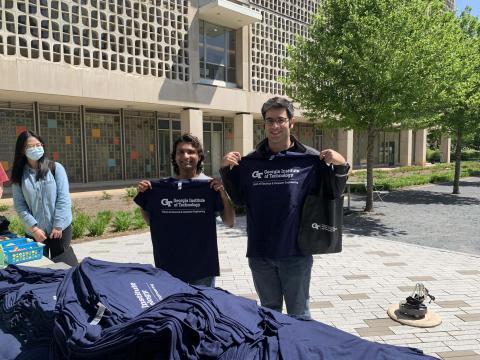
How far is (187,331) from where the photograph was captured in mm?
1284

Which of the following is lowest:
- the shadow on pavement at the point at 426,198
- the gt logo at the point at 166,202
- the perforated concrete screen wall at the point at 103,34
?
the shadow on pavement at the point at 426,198

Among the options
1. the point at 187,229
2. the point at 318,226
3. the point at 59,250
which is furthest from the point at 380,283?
the point at 59,250

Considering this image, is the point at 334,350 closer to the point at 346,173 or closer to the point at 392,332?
the point at 346,173

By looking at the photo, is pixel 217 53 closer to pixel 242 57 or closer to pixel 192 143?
pixel 242 57

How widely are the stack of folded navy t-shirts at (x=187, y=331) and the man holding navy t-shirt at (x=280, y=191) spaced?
3.53 feet

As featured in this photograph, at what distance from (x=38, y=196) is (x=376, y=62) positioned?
8.16 meters

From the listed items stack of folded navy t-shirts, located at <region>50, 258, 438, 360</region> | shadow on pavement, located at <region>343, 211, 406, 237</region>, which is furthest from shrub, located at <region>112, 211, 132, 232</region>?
stack of folded navy t-shirts, located at <region>50, 258, 438, 360</region>

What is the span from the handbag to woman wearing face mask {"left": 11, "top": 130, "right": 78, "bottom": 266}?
2.48 metres

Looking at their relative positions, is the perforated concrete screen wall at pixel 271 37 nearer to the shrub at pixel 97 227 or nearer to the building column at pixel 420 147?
the shrub at pixel 97 227

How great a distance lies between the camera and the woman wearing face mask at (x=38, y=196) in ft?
12.4

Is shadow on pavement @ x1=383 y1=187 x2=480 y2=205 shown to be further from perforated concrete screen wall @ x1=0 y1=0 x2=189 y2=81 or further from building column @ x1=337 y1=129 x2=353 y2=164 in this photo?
building column @ x1=337 y1=129 x2=353 y2=164

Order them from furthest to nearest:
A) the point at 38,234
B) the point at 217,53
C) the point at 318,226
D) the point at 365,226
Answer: the point at 217,53
the point at 365,226
the point at 38,234
the point at 318,226

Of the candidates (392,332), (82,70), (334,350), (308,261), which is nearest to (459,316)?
(392,332)

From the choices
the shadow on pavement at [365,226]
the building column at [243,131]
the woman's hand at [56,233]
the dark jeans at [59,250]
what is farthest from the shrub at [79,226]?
the building column at [243,131]
